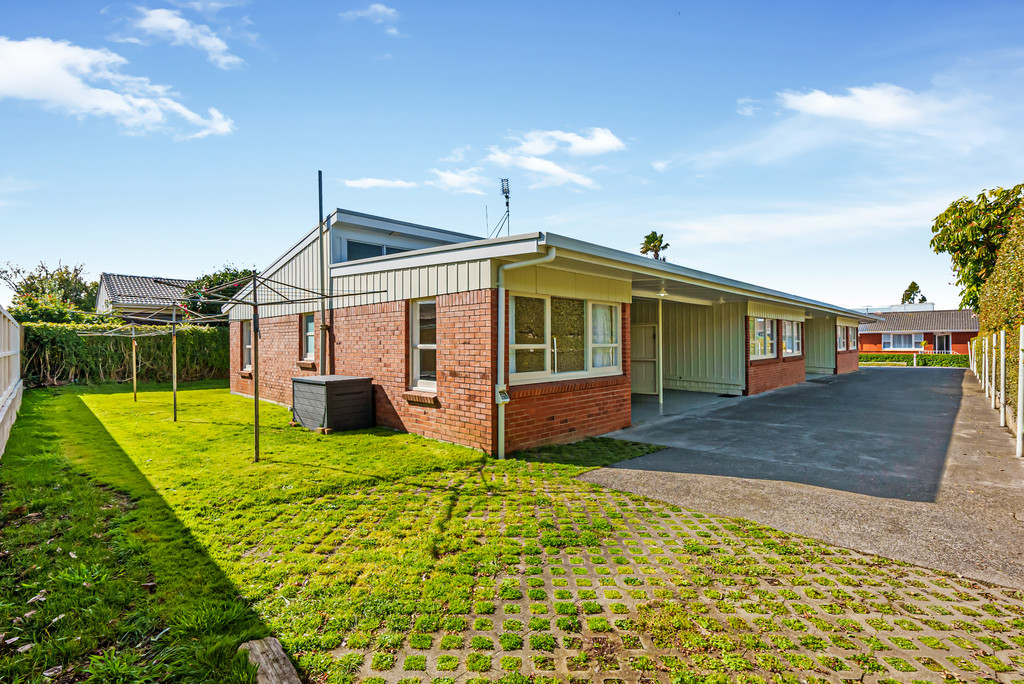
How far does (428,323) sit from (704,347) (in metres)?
10.5

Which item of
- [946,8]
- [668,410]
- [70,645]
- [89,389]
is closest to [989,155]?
[946,8]

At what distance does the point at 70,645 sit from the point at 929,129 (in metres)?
13.8

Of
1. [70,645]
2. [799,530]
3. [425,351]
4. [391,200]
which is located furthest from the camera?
[391,200]

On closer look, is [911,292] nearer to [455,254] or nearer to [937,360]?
[937,360]

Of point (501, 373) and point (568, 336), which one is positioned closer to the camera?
point (501, 373)

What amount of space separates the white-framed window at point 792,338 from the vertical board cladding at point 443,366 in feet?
48.0

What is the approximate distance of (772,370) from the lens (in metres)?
16.3

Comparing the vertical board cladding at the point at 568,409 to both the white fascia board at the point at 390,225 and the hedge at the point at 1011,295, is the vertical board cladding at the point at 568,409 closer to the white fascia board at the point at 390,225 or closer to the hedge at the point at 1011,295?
the white fascia board at the point at 390,225

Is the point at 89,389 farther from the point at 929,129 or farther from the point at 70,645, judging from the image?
the point at 929,129

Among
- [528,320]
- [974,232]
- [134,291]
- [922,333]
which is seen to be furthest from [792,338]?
[922,333]

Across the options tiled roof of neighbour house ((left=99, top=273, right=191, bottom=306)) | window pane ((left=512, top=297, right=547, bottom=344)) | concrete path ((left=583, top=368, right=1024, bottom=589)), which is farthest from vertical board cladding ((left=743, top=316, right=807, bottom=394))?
tiled roof of neighbour house ((left=99, top=273, right=191, bottom=306))

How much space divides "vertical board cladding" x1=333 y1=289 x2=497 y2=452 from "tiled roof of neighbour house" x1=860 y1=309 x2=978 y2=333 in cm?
4726

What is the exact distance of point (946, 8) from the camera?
25.6ft

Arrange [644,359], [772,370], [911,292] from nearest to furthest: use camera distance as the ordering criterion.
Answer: [644,359] → [772,370] → [911,292]
